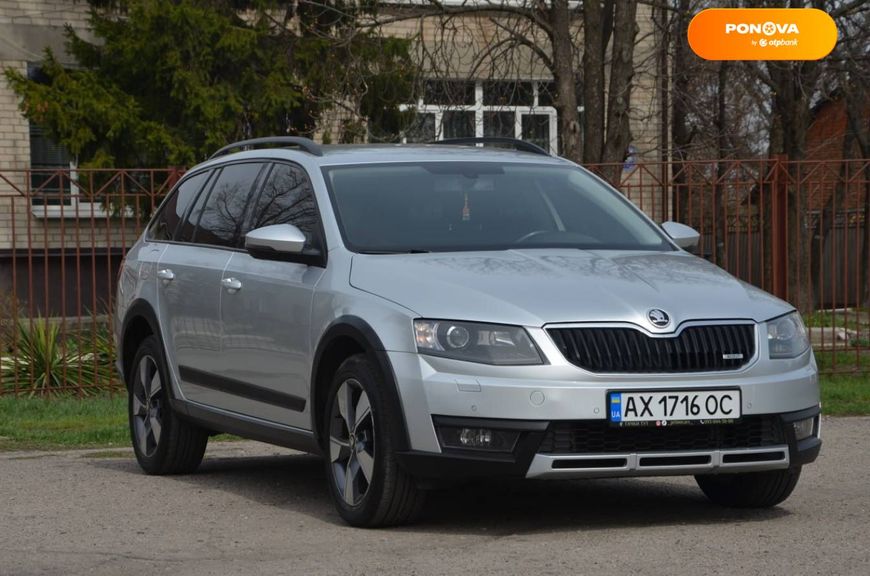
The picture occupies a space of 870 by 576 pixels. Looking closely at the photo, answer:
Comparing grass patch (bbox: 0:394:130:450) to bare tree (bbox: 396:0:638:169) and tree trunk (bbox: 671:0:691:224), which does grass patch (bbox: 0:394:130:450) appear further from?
bare tree (bbox: 396:0:638:169)

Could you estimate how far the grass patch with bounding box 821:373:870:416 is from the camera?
482 inches

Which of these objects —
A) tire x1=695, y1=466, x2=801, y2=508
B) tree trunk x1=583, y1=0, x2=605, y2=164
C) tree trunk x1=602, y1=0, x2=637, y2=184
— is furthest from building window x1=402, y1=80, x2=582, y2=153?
tire x1=695, y1=466, x2=801, y2=508

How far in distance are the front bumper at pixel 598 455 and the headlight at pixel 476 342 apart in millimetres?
237

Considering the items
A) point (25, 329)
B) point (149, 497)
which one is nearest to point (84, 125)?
point (25, 329)

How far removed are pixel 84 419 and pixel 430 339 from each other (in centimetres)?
662

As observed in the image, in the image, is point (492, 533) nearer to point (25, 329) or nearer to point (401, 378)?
point (401, 378)

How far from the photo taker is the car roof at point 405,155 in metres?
7.94

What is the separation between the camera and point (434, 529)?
22.3 ft

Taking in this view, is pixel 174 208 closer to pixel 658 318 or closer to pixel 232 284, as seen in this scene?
pixel 232 284

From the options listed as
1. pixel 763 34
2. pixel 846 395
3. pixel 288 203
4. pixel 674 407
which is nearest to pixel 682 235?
pixel 674 407

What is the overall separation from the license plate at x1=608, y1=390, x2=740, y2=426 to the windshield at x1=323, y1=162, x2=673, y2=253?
1235 mm

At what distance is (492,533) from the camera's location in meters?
6.71

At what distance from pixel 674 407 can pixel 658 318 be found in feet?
Answer: 1.13

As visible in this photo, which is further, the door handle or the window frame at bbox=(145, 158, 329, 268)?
the door handle
